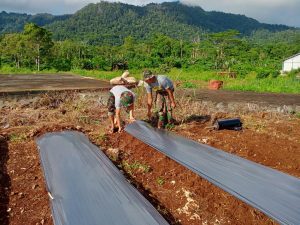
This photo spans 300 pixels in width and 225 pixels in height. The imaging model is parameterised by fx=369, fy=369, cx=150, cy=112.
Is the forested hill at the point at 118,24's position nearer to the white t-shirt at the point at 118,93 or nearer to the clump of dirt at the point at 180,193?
the white t-shirt at the point at 118,93

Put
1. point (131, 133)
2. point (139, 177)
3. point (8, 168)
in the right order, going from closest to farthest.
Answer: point (139, 177) → point (8, 168) → point (131, 133)

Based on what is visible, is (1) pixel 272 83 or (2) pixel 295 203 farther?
(1) pixel 272 83

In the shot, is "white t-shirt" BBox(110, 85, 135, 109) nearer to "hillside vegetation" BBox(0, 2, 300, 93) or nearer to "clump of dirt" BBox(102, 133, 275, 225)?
"clump of dirt" BBox(102, 133, 275, 225)

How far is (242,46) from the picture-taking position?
46.4 metres

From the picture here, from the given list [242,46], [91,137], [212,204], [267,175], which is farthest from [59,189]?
[242,46]

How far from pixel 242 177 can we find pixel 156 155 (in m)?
1.52

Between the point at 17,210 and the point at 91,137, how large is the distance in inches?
108

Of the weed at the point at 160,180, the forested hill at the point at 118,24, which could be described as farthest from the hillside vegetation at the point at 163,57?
the forested hill at the point at 118,24

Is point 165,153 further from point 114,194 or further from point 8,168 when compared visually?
point 8,168

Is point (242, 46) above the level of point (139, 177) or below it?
above

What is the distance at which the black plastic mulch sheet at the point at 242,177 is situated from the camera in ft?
9.89

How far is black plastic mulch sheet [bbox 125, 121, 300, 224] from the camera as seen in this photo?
301cm

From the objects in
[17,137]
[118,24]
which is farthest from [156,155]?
[118,24]

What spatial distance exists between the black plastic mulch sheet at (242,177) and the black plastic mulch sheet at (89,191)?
832mm
